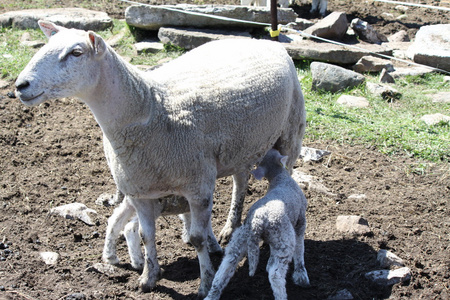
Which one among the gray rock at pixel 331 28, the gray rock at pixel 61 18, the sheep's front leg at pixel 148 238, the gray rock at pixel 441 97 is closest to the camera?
the sheep's front leg at pixel 148 238

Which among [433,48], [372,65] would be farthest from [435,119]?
[433,48]

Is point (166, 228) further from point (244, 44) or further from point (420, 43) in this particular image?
point (420, 43)

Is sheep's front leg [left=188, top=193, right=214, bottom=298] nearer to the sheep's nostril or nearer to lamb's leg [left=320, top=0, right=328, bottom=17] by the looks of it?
the sheep's nostril

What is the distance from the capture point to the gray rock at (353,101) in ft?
25.1

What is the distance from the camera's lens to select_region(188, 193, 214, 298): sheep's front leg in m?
3.95

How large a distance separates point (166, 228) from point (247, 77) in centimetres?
187

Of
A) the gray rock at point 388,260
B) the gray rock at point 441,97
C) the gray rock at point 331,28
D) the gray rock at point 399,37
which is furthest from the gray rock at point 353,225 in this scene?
the gray rock at point 399,37

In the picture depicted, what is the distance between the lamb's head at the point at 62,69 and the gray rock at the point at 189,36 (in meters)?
5.95

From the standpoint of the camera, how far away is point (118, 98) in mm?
3559

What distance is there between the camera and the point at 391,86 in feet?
27.4

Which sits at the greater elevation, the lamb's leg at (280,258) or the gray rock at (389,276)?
the lamb's leg at (280,258)

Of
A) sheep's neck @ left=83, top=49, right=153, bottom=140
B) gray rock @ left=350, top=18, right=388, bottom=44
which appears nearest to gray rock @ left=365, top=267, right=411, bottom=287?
sheep's neck @ left=83, top=49, right=153, bottom=140

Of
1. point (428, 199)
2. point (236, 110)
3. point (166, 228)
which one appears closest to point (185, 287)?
point (166, 228)

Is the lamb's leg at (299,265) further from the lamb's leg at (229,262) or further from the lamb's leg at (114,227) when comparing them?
the lamb's leg at (114,227)
